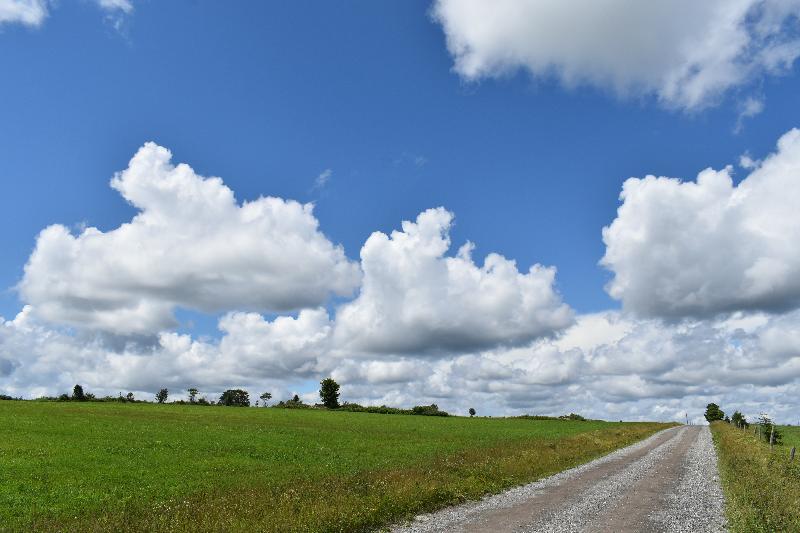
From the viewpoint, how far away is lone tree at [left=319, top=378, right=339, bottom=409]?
Result: 550 feet

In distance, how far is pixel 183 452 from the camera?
3812cm

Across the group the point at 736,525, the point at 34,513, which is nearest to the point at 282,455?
the point at 34,513

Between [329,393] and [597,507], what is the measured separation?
153 metres

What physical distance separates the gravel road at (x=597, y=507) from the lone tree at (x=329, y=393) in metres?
141

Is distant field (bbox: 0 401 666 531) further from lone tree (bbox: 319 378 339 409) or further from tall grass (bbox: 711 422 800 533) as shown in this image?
lone tree (bbox: 319 378 339 409)

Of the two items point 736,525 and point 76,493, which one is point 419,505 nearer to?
point 736,525

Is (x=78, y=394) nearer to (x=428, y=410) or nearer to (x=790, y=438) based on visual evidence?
(x=428, y=410)

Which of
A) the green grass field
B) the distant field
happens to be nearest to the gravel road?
the distant field

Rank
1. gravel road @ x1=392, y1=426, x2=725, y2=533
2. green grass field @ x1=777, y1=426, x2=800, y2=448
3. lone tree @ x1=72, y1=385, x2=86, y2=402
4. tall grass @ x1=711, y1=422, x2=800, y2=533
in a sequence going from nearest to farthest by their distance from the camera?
1. tall grass @ x1=711, y1=422, x2=800, y2=533
2. gravel road @ x1=392, y1=426, x2=725, y2=533
3. green grass field @ x1=777, y1=426, x2=800, y2=448
4. lone tree @ x1=72, y1=385, x2=86, y2=402

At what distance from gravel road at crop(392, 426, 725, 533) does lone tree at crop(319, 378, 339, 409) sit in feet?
463

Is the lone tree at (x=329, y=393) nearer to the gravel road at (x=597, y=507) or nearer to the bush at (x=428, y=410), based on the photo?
the bush at (x=428, y=410)

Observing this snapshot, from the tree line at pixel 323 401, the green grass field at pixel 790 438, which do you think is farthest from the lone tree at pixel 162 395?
Result: the green grass field at pixel 790 438

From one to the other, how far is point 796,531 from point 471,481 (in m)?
12.8

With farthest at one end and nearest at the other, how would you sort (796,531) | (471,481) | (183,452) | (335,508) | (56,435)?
1. (56,435)
2. (183,452)
3. (471,481)
4. (335,508)
5. (796,531)
